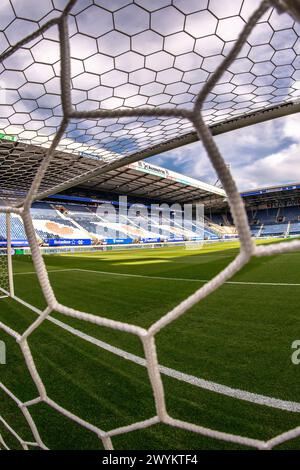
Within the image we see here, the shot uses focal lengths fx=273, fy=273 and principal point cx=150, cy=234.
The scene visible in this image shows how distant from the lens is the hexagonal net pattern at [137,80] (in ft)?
2.90

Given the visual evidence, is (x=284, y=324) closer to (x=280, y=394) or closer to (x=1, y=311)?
(x=280, y=394)

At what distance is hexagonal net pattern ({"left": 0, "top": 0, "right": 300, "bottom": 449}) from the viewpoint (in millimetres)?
884

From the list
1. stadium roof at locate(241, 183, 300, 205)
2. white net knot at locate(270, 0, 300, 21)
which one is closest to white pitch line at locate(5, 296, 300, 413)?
white net knot at locate(270, 0, 300, 21)

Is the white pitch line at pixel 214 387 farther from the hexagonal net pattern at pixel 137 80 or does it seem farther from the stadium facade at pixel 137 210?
the stadium facade at pixel 137 210

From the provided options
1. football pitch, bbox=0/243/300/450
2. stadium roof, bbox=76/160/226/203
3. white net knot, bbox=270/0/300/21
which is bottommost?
football pitch, bbox=0/243/300/450

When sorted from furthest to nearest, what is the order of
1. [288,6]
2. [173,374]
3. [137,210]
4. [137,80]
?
1. [137,210]
2. [137,80]
3. [173,374]
4. [288,6]

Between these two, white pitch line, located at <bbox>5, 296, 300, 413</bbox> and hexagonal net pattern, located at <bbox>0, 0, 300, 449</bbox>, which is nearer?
hexagonal net pattern, located at <bbox>0, 0, 300, 449</bbox>

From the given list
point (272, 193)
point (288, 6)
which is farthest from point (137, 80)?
point (272, 193)

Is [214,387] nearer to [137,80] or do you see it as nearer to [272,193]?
[137,80]

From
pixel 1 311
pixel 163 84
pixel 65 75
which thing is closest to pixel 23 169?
pixel 1 311

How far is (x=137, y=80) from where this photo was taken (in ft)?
10.3

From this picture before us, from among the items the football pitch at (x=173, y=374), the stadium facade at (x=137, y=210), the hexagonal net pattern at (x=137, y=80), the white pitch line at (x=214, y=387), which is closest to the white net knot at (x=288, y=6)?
the hexagonal net pattern at (x=137, y=80)

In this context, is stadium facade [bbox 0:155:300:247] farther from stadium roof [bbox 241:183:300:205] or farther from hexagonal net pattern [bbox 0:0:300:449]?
hexagonal net pattern [bbox 0:0:300:449]

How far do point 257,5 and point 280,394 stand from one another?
5.74 feet
